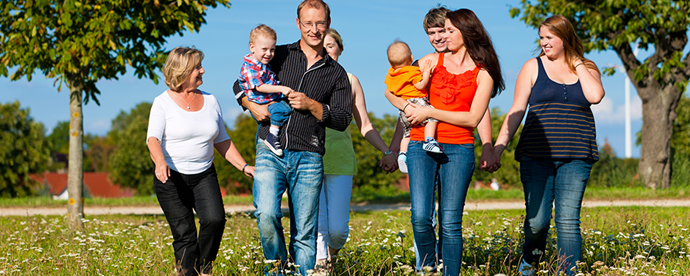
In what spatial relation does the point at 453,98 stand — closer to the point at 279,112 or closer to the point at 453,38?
the point at 453,38

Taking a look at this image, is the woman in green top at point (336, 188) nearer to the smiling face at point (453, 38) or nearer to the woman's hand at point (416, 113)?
the woman's hand at point (416, 113)

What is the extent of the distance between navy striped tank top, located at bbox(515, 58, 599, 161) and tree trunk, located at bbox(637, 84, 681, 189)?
14805mm

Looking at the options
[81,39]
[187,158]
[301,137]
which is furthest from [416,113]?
[81,39]

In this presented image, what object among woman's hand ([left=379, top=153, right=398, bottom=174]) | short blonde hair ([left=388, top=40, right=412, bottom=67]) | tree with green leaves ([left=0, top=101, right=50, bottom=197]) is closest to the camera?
short blonde hair ([left=388, top=40, right=412, bottom=67])

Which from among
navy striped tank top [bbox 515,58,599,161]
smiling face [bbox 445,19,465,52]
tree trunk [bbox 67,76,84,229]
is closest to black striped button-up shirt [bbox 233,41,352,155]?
smiling face [bbox 445,19,465,52]

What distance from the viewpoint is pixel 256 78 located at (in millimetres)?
3867

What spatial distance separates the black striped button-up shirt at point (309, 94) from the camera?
390 cm

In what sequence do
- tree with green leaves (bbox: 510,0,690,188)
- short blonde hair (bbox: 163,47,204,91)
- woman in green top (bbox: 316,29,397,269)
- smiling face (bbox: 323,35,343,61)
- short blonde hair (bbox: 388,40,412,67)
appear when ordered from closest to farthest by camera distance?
short blonde hair (bbox: 163,47,204,91)
short blonde hair (bbox: 388,40,412,67)
woman in green top (bbox: 316,29,397,269)
smiling face (bbox: 323,35,343,61)
tree with green leaves (bbox: 510,0,690,188)

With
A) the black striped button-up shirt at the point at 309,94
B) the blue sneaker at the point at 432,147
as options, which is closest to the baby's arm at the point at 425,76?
the blue sneaker at the point at 432,147

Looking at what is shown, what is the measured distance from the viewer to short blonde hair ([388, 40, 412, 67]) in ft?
14.2

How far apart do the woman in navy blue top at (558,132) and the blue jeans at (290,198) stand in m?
1.44

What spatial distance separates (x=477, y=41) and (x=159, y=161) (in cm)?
242

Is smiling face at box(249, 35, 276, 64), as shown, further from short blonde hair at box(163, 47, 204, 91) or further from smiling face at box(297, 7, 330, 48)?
→ short blonde hair at box(163, 47, 204, 91)

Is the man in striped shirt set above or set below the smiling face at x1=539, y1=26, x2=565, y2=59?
below
